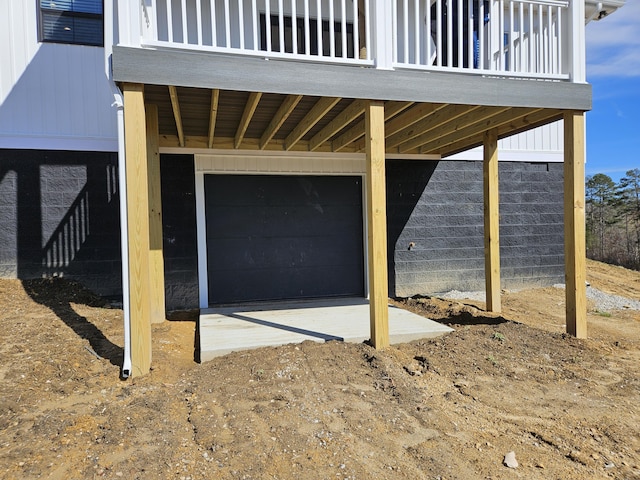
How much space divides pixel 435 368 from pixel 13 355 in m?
3.59

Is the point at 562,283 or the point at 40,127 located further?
the point at 562,283

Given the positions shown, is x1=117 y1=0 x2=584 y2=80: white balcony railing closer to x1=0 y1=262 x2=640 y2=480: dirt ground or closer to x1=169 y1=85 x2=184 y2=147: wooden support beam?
x1=169 y1=85 x2=184 y2=147: wooden support beam

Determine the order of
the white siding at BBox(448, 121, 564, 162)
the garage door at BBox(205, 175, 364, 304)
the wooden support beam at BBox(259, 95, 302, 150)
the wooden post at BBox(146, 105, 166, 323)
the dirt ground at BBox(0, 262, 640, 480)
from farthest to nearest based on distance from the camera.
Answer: the white siding at BBox(448, 121, 564, 162), the garage door at BBox(205, 175, 364, 304), the wooden post at BBox(146, 105, 166, 323), the wooden support beam at BBox(259, 95, 302, 150), the dirt ground at BBox(0, 262, 640, 480)

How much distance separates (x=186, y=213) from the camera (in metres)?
6.38

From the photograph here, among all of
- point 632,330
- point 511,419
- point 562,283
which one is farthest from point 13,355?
point 562,283

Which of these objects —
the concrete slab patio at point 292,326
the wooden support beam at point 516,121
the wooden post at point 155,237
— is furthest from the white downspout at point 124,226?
the wooden support beam at point 516,121

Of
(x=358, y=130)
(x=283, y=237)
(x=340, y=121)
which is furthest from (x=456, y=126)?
(x=283, y=237)

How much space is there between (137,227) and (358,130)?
3.17 m

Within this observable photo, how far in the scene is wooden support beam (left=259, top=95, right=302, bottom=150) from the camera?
13.4 feet

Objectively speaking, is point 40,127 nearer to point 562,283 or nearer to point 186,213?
point 186,213

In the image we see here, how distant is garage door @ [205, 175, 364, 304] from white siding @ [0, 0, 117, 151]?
1790 mm

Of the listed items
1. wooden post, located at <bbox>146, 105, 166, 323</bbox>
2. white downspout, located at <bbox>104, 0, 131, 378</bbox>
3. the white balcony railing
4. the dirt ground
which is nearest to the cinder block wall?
the white balcony railing

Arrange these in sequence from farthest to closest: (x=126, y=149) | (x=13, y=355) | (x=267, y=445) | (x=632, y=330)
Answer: (x=632, y=330)
(x=13, y=355)
(x=126, y=149)
(x=267, y=445)

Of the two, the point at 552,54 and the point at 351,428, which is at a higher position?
the point at 552,54
